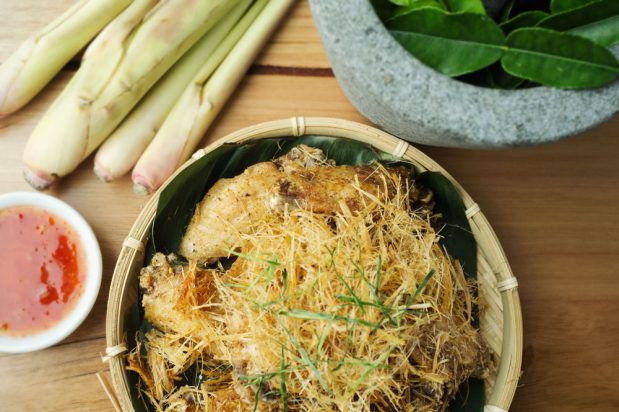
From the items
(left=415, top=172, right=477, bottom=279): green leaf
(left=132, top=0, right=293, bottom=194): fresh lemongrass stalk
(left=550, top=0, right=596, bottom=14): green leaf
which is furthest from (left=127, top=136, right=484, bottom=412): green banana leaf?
(left=550, top=0, right=596, bottom=14): green leaf

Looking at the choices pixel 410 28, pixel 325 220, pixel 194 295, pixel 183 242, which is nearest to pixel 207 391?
pixel 194 295

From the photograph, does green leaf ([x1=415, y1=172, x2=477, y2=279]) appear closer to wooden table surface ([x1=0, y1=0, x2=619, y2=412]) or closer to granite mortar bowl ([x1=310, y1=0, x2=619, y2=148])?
wooden table surface ([x1=0, y1=0, x2=619, y2=412])

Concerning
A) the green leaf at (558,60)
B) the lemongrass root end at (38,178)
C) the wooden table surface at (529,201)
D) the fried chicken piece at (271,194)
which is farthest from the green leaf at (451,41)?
the lemongrass root end at (38,178)

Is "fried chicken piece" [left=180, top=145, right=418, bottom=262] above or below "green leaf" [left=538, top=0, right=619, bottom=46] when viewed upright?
below

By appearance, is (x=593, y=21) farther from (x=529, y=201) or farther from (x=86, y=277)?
(x=86, y=277)

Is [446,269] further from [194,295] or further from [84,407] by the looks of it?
[84,407]

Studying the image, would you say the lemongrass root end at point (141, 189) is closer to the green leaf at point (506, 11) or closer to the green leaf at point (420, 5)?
the green leaf at point (420, 5)
